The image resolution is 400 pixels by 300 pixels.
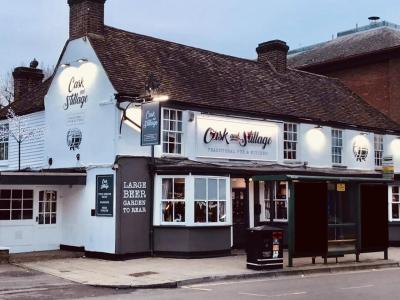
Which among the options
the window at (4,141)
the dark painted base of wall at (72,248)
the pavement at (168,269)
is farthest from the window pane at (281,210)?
the window at (4,141)

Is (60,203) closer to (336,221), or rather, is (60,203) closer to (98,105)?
(98,105)

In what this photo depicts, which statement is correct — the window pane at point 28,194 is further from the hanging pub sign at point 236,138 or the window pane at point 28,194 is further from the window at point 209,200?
the hanging pub sign at point 236,138

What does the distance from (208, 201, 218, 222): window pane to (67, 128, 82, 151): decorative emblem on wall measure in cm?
517

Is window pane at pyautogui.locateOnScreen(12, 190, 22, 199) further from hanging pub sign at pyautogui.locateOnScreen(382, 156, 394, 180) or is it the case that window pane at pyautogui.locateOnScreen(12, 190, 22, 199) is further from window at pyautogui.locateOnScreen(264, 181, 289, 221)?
hanging pub sign at pyautogui.locateOnScreen(382, 156, 394, 180)

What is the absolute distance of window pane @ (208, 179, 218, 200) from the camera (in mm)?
19984

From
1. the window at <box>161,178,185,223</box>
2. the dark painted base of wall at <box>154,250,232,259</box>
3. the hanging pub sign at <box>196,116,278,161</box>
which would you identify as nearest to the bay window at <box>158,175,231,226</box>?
the window at <box>161,178,185,223</box>

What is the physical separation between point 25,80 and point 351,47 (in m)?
Answer: 19.9

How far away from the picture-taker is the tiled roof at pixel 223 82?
21172 millimetres

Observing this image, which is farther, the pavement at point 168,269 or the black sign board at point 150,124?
the black sign board at point 150,124

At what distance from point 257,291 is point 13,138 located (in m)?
15.6

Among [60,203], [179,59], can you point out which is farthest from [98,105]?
[179,59]

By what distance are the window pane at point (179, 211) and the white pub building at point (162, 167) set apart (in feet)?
0.12

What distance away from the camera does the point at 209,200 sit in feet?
65.4

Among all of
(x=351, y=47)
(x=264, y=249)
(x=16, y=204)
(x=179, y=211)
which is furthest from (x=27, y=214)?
(x=351, y=47)
